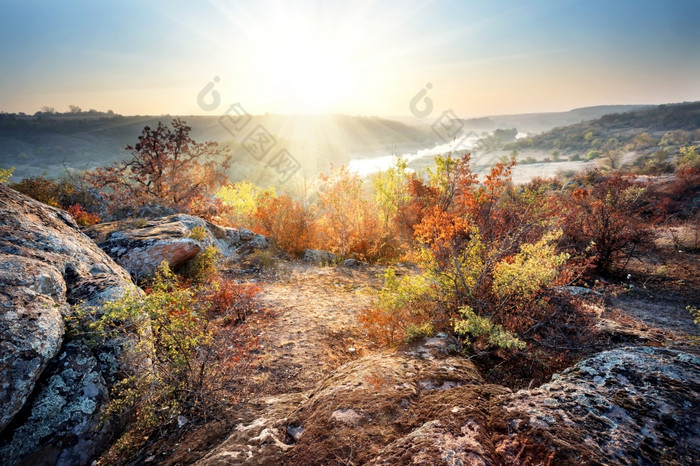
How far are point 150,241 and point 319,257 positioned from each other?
6.34 metres

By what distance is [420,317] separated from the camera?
507 cm

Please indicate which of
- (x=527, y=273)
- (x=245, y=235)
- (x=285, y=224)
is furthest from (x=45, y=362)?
(x=285, y=224)

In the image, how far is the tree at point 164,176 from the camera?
39.0 ft

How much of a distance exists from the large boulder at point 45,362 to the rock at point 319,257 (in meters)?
8.33

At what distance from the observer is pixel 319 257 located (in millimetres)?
12406

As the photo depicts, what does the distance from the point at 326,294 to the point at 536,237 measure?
5.62m

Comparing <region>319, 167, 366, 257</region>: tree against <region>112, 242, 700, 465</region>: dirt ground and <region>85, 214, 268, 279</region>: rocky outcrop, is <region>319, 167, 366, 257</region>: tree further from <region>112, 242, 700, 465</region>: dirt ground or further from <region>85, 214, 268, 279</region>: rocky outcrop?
<region>85, 214, 268, 279</region>: rocky outcrop

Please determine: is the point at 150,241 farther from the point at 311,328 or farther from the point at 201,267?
the point at 311,328

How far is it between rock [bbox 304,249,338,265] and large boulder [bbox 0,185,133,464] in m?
8.33

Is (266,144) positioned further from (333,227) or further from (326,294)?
(326,294)

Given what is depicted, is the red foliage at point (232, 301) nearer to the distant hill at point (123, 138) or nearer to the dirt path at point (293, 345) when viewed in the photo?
the dirt path at point (293, 345)

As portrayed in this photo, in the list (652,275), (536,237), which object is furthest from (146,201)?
(652,275)

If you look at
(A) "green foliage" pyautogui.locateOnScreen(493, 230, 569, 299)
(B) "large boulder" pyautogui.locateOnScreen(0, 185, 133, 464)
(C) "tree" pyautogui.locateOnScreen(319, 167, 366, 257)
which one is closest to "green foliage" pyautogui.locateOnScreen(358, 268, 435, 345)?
(A) "green foliage" pyautogui.locateOnScreen(493, 230, 569, 299)

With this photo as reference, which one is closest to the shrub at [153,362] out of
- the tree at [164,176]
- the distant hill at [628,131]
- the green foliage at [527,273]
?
the green foliage at [527,273]
